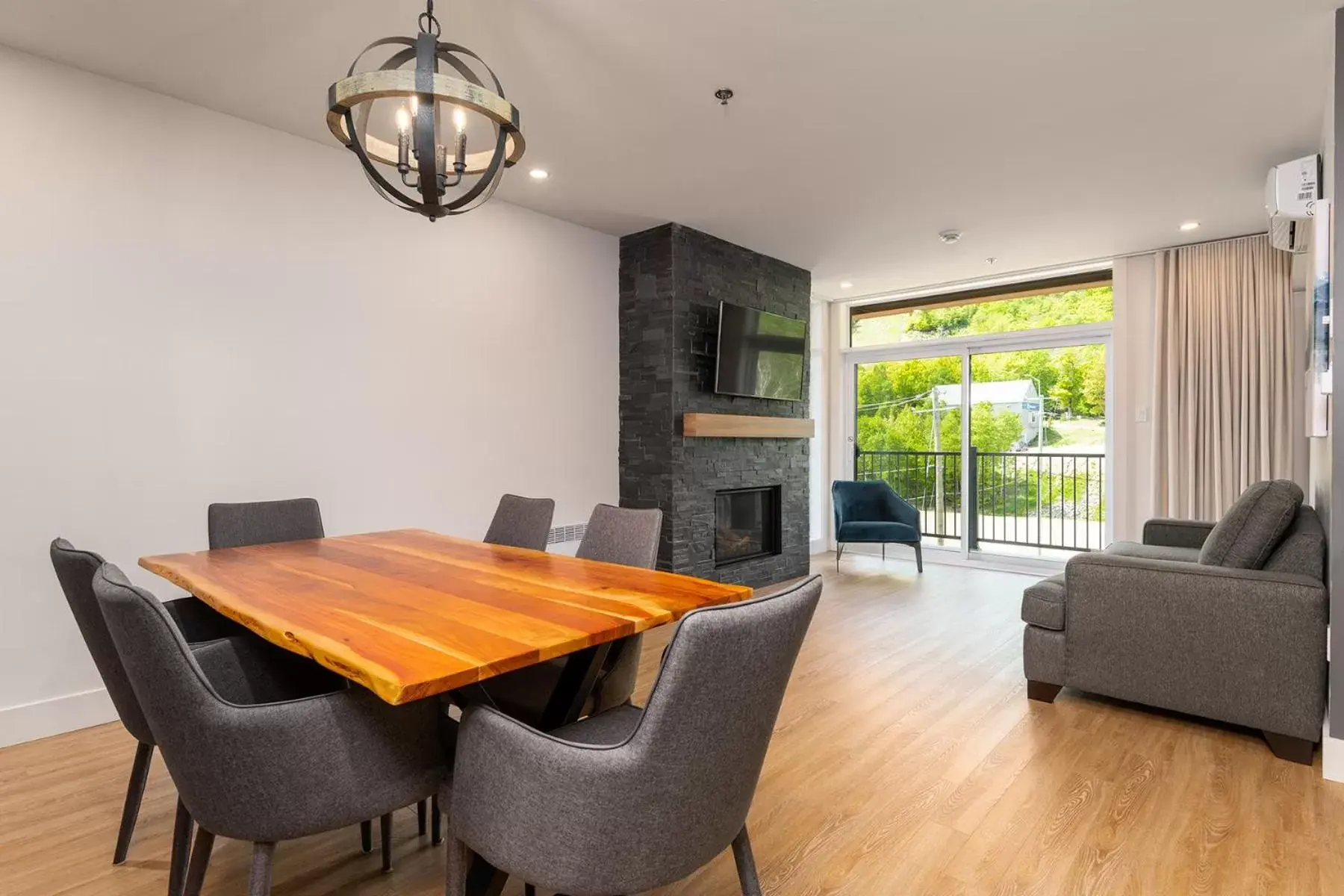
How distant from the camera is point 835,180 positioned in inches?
146

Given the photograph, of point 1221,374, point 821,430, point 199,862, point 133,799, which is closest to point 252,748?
point 199,862

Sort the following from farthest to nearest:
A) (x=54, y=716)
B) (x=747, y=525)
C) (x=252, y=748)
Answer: (x=747, y=525)
(x=54, y=716)
(x=252, y=748)

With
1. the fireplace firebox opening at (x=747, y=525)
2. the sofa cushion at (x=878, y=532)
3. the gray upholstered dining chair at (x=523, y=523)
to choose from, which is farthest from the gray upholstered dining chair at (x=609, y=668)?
the sofa cushion at (x=878, y=532)

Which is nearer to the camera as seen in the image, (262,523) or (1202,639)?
(1202,639)

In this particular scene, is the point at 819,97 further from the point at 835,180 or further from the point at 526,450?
the point at 526,450

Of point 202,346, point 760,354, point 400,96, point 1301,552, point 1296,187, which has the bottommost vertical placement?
point 1301,552

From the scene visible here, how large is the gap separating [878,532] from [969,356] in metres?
1.84

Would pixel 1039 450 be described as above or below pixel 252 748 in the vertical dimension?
above

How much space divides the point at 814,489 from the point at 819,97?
427 cm

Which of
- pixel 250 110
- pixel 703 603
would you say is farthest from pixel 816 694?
pixel 250 110

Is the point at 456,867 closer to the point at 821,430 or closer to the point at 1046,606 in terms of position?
the point at 1046,606

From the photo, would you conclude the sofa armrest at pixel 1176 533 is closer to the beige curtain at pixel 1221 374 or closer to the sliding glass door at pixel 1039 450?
the beige curtain at pixel 1221 374

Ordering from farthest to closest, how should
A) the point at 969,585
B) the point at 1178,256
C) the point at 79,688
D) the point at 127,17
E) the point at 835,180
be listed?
the point at 969,585 < the point at 1178,256 < the point at 835,180 < the point at 79,688 < the point at 127,17

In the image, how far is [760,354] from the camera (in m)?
5.05
